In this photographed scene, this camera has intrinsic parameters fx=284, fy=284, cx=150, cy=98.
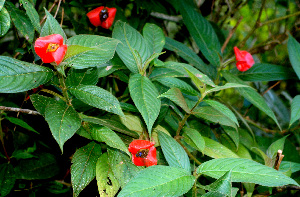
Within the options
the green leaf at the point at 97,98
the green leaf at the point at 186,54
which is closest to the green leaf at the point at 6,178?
the green leaf at the point at 97,98

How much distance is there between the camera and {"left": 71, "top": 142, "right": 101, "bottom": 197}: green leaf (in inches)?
30.7

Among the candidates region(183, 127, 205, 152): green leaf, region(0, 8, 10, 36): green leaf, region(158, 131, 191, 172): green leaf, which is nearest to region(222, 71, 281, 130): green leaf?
region(183, 127, 205, 152): green leaf

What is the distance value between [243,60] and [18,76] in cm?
96

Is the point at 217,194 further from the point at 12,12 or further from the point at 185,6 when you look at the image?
the point at 185,6

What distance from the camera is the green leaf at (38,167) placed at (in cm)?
103

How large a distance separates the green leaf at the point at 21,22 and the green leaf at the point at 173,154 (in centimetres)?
54

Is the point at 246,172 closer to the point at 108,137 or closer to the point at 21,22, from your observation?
the point at 108,137

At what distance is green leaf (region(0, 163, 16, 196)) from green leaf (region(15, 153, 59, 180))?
0.09ft

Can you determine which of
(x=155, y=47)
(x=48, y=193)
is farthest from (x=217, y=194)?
(x=48, y=193)

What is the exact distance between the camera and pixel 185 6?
4.68ft

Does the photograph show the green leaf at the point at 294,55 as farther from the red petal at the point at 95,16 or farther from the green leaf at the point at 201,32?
the red petal at the point at 95,16

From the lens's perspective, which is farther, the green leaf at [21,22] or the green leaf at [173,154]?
the green leaf at [21,22]

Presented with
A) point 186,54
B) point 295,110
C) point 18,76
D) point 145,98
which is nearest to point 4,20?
point 18,76

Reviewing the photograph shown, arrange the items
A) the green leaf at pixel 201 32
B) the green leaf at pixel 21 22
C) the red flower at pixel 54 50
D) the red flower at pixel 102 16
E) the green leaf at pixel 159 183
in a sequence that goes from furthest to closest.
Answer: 1. the green leaf at pixel 201 32
2. the red flower at pixel 102 16
3. the green leaf at pixel 21 22
4. the red flower at pixel 54 50
5. the green leaf at pixel 159 183
